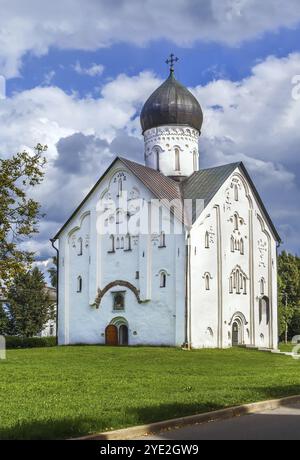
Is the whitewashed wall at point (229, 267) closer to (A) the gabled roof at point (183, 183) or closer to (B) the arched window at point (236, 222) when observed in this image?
(B) the arched window at point (236, 222)

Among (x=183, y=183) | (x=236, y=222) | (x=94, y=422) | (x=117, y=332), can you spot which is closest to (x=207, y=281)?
(x=236, y=222)

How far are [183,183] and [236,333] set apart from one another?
10259 millimetres

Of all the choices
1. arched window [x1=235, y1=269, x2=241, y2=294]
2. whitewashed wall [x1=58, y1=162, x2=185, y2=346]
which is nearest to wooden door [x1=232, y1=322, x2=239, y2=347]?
arched window [x1=235, y1=269, x2=241, y2=294]

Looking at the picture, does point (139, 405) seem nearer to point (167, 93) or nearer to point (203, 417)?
point (203, 417)

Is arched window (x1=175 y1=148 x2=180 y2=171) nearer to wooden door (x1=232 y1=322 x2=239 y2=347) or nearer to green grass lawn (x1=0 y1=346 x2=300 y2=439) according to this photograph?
wooden door (x1=232 y1=322 x2=239 y2=347)

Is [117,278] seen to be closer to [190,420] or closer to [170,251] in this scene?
[170,251]

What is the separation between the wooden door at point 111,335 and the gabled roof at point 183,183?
799 cm

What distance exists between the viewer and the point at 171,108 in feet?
142

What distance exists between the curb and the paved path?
5.9 inches

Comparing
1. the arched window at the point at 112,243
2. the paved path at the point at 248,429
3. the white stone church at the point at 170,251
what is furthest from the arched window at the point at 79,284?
the paved path at the point at 248,429

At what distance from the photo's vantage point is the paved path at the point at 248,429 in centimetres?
903
